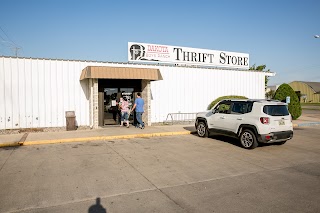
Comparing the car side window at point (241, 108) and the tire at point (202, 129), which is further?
the tire at point (202, 129)

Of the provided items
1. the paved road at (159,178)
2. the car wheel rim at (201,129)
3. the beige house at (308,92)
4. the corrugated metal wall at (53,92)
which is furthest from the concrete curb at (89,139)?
the beige house at (308,92)

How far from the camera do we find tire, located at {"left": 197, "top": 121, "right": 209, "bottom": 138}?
1153cm

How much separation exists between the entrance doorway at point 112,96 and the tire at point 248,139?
7.96m

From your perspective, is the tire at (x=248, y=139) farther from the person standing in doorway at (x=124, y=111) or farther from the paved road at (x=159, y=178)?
the person standing in doorway at (x=124, y=111)

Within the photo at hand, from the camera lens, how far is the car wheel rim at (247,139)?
9203 mm

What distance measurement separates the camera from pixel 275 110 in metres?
9.17

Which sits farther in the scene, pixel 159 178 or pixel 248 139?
pixel 248 139

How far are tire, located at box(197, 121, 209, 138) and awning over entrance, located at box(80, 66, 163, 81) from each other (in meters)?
4.11

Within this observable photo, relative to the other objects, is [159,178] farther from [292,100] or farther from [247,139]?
[292,100]

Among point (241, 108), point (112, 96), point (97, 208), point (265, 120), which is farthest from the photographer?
point (112, 96)

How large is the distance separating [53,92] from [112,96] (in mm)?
3362

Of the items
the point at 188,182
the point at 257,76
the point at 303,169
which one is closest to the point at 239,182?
the point at 188,182

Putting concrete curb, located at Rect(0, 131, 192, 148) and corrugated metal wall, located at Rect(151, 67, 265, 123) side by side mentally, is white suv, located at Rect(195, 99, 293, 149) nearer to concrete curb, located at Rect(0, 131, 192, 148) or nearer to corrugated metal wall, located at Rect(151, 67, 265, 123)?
concrete curb, located at Rect(0, 131, 192, 148)

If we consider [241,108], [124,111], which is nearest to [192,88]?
[124,111]
